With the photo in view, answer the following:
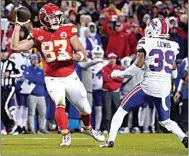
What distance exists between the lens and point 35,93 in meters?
16.8

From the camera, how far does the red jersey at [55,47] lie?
441 inches

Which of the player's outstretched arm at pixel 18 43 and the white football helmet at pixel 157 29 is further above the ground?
the white football helmet at pixel 157 29

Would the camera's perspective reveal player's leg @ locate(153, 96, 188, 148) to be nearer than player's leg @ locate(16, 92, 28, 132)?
Yes

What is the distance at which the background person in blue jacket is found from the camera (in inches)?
661

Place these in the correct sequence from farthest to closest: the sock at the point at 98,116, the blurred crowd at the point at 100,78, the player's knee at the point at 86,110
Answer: the sock at the point at 98,116 < the blurred crowd at the point at 100,78 < the player's knee at the point at 86,110

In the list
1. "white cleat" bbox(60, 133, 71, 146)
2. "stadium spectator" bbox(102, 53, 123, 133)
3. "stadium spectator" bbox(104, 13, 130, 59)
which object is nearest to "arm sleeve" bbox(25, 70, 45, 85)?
"stadium spectator" bbox(102, 53, 123, 133)

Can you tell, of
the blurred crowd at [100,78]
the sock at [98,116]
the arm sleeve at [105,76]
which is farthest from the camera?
the sock at [98,116]

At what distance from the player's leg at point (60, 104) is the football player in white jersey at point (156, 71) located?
2.80 feet

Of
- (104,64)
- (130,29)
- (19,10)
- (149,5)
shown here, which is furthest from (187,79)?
(19,10)

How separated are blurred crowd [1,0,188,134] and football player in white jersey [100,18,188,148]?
239 inches

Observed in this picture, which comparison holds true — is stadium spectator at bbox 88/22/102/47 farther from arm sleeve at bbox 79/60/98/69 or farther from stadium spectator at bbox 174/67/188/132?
stadium spectator at bbox 174/67/188/132

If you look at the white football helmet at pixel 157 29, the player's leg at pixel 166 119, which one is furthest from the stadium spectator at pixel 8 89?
the player's leg at pixel 166 119

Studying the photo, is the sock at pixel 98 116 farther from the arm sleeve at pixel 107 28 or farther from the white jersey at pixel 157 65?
the white jersey at pixel 157 65

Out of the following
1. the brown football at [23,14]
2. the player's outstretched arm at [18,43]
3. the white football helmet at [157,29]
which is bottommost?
the player's outstretched arm at [18,43]
